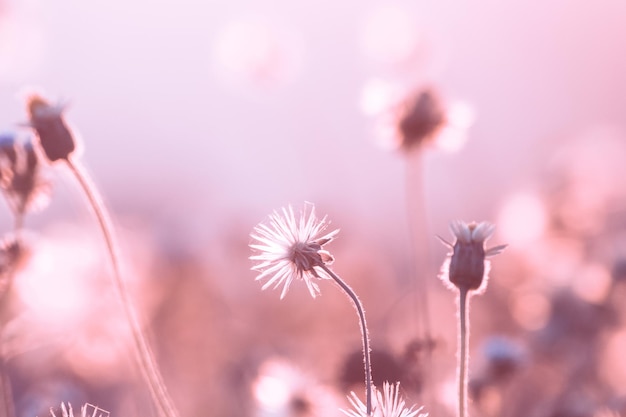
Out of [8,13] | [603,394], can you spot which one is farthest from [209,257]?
[603,394]

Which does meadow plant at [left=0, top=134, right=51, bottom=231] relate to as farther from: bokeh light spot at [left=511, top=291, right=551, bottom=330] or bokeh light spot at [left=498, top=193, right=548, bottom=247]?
bokeh light spot at [left=498, top=193, right=548, bottom=247]

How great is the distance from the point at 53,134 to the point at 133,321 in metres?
0.54

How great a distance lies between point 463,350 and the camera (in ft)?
6.35

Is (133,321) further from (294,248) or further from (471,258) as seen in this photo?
(471,258)

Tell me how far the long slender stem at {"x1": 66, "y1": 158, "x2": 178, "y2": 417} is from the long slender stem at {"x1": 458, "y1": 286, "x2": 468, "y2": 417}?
0.60 meters

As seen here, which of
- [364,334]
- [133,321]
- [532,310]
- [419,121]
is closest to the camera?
[364,334]

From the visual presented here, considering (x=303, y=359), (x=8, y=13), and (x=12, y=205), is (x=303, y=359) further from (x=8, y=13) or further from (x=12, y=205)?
(x=8, y=13)

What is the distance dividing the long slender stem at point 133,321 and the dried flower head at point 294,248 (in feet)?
1.05

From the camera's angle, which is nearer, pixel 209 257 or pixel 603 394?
pixel 603 394

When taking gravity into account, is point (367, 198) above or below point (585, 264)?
above

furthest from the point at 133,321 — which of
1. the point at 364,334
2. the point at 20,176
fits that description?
the point at 20,176

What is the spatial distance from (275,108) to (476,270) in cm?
904

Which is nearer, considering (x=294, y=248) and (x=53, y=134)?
(x=294, y=248)

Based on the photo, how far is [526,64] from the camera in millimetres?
12750
